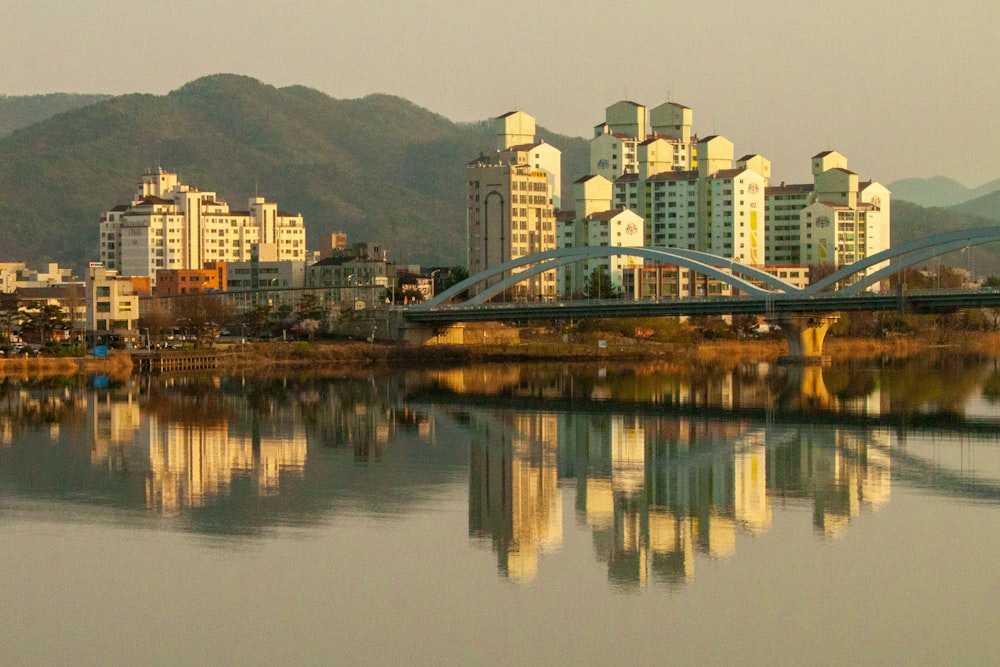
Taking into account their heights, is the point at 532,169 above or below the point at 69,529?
above

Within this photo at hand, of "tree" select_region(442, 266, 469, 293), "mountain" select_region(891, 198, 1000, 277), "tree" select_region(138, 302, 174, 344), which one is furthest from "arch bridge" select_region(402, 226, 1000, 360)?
→ "mountain" select_region(891, 198, 1000, 277)

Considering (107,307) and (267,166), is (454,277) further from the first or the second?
(267,166)

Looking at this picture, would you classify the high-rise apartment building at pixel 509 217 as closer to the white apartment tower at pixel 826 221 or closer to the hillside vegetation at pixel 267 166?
the white apartment tower at pixel 826 221

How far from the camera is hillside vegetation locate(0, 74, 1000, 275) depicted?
458 ft

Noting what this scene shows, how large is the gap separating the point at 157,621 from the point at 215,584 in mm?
1172

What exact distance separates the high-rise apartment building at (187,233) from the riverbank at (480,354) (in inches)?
1426

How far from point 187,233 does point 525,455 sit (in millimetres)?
72545

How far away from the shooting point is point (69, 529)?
17766 millimetres

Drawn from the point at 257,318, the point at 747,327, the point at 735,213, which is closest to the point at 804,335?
the point at 747,327

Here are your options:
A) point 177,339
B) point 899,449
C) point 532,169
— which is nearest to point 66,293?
point 177,339

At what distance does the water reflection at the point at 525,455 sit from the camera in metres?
18.2

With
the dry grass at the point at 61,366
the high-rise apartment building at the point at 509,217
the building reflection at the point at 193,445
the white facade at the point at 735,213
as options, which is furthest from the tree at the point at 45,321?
the white facade at the point at 735,213

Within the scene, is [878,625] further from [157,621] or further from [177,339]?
[177,339]

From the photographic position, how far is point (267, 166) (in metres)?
162
